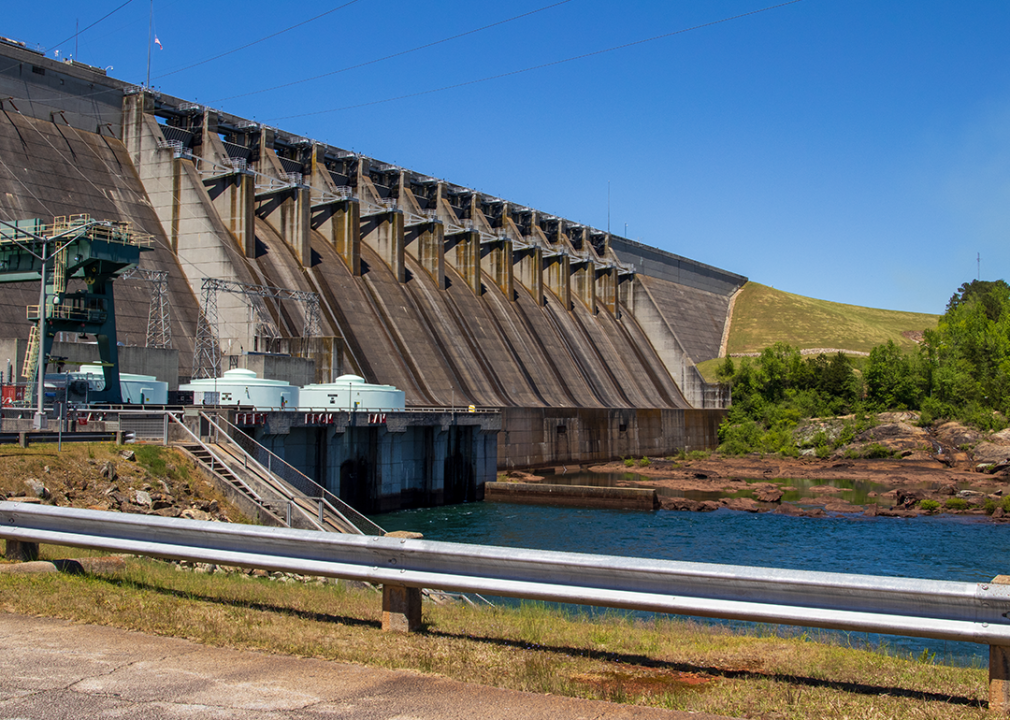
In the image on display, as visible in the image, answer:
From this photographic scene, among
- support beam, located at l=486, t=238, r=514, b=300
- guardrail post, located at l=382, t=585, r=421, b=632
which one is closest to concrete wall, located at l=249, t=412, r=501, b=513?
guardrail post, located at l=382, t=585, r=421, b=632

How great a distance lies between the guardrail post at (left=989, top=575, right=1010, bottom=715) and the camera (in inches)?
247

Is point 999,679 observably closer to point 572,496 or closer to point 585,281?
point 572,496

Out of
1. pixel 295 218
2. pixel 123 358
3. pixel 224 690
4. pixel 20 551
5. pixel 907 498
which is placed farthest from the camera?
pixel 295 218

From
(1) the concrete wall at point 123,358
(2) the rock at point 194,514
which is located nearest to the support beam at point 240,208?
(1) the concrete wall at point 123,358

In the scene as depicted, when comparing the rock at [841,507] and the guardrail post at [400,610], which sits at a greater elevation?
the guardrail post at [400,610]

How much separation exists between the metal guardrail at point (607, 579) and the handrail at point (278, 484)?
1189 centimetres

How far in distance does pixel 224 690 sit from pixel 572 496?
135ft

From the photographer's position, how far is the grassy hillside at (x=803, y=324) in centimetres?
10219

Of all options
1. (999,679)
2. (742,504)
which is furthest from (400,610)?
(742,504)

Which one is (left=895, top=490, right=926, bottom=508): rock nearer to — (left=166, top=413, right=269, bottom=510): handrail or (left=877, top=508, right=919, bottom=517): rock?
(left=877, top=508, right=919, bottom=517): rock

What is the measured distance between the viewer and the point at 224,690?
6.48 m

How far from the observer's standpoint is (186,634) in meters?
8.00

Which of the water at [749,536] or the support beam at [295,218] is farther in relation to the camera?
the support beam at [295,218]

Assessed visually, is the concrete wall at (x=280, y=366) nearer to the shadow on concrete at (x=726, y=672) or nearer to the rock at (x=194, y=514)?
the rock at (x=194, y=514)
